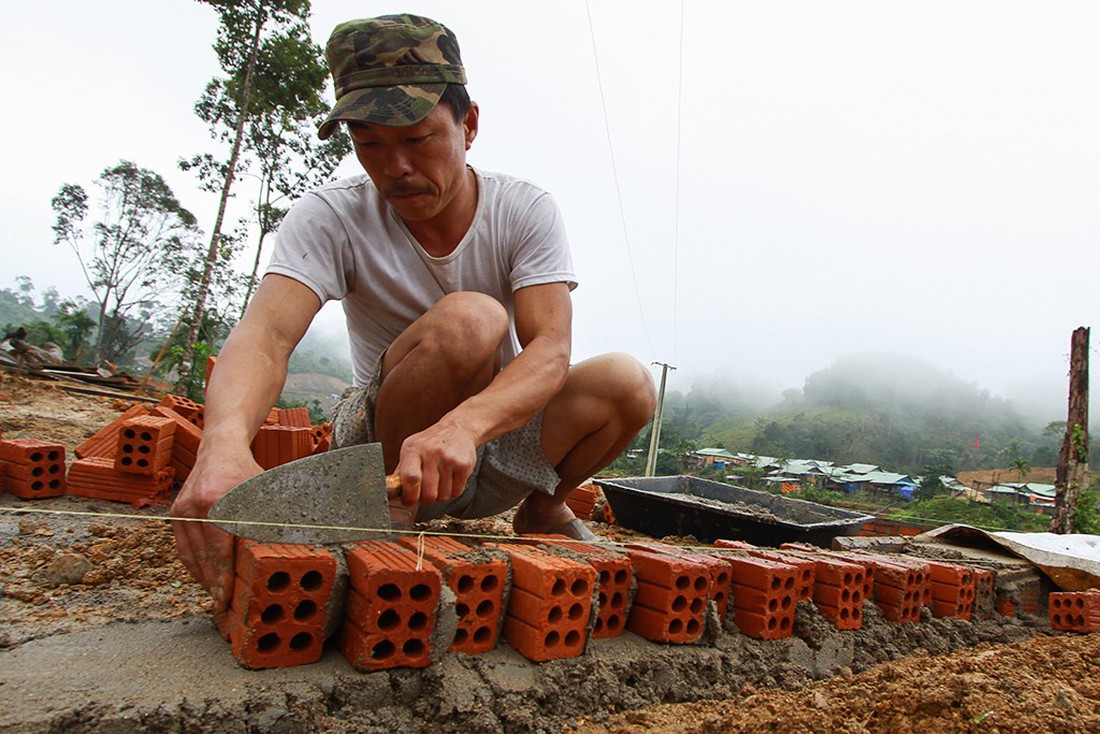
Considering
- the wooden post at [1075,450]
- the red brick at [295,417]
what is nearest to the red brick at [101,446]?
the red brick at [295,417]

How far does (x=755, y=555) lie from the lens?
223 cm

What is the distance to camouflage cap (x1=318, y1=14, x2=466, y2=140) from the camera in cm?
185

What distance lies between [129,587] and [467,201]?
1.57 m

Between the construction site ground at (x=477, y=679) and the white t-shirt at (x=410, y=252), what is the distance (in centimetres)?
99

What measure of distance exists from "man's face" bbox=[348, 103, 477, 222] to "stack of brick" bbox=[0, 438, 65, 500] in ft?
7.58

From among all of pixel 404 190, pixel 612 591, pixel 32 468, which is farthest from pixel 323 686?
pixel 32 468

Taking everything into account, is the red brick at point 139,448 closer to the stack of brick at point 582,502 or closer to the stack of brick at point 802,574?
the stack of brick at point 802,574

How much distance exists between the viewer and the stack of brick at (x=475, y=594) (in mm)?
1534

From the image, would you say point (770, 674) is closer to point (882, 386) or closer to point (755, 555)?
point (755, 555)

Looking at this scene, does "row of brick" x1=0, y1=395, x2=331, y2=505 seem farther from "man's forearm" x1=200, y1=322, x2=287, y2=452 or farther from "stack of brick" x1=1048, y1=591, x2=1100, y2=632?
"stack of brick" x1=1048, y1=591, x2=1100, y2=632

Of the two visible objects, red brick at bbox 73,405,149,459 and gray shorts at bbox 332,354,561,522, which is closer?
gray shorts at bbox 332,354,561,522

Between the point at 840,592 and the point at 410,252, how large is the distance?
1774 mm

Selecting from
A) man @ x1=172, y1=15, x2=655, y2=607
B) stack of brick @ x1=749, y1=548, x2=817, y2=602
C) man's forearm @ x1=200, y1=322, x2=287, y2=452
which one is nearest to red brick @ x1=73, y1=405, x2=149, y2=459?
man @ x1=172, y1=15, x2=655, y2=607

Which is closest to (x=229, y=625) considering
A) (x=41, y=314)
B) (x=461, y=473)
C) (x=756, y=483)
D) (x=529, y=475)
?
(x=461, y=473)
